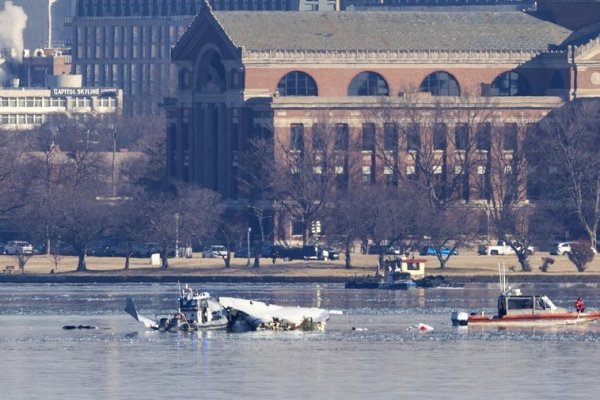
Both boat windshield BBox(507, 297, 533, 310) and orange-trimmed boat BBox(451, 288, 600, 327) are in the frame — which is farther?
boat windshield BBox(507, 297, 533, 310)

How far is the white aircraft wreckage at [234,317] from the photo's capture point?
493ft

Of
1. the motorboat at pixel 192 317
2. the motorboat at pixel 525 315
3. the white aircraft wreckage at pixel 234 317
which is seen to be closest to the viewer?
→ the white aircraft wreckage at pixel 234 317

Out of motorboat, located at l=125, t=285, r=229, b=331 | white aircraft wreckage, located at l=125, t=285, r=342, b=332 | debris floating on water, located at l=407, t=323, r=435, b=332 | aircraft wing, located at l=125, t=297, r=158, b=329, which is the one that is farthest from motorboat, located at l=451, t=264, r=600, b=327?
aircraft wing, located at l=125, t=297, r=158, b=329

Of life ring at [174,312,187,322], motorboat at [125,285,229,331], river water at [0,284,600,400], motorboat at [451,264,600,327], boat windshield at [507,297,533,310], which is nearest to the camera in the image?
river water at [0,284,600,400]

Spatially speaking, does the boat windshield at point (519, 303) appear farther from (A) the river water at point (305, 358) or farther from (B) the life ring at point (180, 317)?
(B) the life ring at point (180, 317)

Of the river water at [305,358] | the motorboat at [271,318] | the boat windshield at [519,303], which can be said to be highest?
the boat windshield at [519,303]

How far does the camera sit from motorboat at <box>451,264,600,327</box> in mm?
151250

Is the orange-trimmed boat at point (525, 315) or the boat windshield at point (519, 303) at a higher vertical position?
the boat windshield at point (519, 303)

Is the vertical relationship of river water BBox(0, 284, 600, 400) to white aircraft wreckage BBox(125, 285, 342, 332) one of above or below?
below

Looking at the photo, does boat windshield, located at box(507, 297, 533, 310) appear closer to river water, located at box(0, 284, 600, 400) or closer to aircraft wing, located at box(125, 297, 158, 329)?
river water, located at box(0, 284, 600, 400)

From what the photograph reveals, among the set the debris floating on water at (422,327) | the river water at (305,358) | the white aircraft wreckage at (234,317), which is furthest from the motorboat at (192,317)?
the debris floating on water at (422,327)

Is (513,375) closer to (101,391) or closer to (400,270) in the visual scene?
(101,391)

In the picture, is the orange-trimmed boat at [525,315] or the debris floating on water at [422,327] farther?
the orange-trimmed boat at [525,315]

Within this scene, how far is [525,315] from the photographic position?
5984 inches
